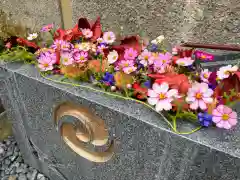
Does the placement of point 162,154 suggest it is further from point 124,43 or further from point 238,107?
point 124,43

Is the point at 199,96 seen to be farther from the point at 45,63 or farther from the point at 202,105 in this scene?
the point at 45,63

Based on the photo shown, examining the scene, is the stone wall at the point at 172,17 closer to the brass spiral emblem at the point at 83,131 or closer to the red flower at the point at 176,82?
the red flower at the point at 176,82

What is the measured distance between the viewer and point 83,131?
1.29 metres

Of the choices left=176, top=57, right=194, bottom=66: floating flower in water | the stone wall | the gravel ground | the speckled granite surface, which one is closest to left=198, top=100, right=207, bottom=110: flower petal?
the speckled granite surface

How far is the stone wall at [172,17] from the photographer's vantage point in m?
1.25

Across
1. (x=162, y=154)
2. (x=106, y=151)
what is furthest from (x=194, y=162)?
(x=106, y=151)

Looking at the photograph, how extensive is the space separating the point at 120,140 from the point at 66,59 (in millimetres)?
523

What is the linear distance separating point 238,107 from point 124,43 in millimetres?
670

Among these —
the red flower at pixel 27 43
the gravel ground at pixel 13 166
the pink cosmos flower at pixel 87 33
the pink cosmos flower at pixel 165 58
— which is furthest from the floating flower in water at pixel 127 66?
the gravel ground at pixel 13 166

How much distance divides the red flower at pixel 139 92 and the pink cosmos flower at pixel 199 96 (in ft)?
0.72

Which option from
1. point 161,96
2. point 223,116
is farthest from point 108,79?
point 223,116

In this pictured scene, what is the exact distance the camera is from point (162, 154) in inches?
39.1

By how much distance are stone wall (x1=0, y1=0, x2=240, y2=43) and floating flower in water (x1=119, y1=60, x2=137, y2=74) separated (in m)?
0.39

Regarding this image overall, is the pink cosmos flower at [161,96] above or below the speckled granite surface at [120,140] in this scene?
above
